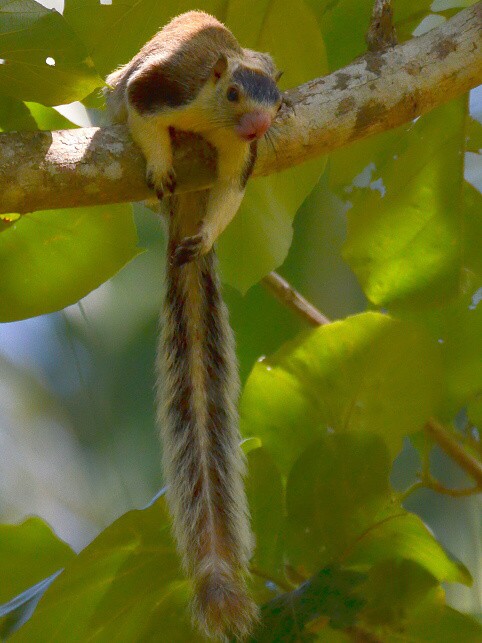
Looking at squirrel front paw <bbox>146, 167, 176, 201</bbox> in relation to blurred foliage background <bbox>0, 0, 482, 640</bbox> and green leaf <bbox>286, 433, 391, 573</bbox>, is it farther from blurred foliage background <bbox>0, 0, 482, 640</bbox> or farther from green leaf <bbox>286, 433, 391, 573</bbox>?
green leaf <bbox>286, 433, 391, 573</bbox>

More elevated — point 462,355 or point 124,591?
point 462,355

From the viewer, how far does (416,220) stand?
2201 millimetres

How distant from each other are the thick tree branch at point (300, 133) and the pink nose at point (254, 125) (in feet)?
0.12

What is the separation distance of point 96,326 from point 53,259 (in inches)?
73.9

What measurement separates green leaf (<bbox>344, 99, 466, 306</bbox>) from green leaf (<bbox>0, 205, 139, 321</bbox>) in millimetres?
612

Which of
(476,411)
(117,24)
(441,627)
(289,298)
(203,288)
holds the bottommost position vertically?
(441,627)

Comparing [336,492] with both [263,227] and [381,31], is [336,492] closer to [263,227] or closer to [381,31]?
[263,227]

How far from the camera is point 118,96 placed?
82.3 inches

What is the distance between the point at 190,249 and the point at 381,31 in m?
0.61

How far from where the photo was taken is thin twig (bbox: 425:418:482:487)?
2143mm

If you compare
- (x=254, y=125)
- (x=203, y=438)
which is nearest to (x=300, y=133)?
(x=254, y=125)

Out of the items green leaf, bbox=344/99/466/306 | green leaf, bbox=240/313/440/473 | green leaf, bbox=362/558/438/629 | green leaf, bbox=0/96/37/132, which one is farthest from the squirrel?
green leaf, bbox=344/99/466/306

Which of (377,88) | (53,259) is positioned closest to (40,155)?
(53,259)

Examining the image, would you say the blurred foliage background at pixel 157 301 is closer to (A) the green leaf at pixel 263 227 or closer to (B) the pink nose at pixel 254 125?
(A) the green leaf at pixel 263 227
